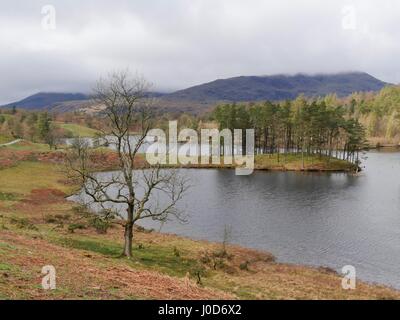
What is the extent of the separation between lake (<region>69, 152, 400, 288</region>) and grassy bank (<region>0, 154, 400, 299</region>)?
4.63 meters

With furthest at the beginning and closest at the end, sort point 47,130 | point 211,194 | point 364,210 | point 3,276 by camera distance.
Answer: point 47,130, point 211,194, point 364,210, point 3,276

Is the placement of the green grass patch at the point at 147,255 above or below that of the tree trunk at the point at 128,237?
below

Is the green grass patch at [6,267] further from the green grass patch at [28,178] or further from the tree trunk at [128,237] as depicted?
the green grass patch at [28,178]

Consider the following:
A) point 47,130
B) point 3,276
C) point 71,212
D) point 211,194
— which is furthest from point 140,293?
point 47,130

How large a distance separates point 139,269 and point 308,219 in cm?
3646

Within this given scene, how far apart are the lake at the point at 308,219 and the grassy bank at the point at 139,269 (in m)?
4.63

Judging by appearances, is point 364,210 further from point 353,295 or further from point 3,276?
point 3,276

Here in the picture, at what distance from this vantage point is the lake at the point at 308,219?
44.4 metres

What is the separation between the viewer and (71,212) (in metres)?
61.0

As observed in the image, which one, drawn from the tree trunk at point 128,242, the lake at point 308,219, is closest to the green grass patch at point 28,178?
the lake at point 308,219

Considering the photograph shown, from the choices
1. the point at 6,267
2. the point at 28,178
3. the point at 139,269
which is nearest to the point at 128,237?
the point at 139,269
